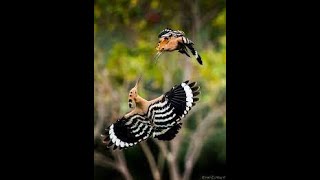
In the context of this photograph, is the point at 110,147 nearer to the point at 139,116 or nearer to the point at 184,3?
the point at 139,116

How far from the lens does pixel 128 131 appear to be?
152 inches

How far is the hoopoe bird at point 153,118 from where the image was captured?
151 inches

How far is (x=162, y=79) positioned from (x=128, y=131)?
1.26 ft

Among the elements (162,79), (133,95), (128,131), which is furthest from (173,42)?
(128,131)

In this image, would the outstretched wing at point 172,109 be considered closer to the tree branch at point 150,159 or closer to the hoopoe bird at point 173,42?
the tree branch at point 150,159

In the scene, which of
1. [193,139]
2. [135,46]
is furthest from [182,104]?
[135,46]

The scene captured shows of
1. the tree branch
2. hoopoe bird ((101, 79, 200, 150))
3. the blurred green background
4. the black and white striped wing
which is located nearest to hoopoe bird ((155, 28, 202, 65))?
the blurred green background

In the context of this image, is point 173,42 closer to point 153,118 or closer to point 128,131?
point 153,118

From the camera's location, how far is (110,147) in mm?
3906

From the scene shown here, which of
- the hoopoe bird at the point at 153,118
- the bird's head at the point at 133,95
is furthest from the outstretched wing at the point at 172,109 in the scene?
the bird's head at the point at 133,95

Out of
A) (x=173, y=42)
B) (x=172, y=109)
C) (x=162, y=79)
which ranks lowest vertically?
(x=172, y=109)

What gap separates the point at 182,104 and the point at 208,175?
18.3 inches

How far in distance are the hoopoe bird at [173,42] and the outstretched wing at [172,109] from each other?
8.7 inches

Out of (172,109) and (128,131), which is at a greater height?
(172,109)
